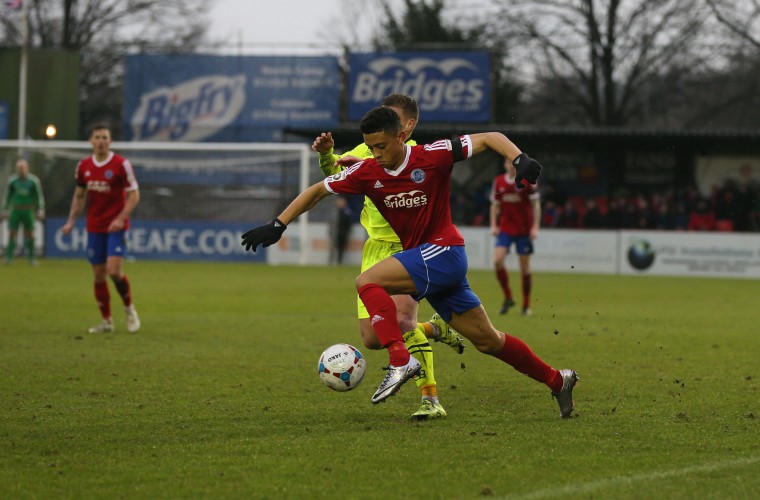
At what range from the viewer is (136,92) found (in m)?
34.9

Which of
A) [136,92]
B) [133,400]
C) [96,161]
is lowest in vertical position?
[133,400]

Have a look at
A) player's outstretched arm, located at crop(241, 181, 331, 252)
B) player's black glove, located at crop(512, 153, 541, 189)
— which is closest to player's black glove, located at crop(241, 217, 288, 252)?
player's outstretched arm, located at crop(241, 181, 331, 252)

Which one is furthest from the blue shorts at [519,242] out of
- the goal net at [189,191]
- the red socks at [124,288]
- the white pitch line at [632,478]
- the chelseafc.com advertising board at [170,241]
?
the chelseafc.com advertising board at [170,241]

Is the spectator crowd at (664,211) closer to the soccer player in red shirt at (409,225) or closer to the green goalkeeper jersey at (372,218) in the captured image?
the green goalkeeper jersey at (372,218)

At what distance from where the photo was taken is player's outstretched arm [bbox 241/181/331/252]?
6223mm

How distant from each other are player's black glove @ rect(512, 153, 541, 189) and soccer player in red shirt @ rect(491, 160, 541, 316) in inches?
358

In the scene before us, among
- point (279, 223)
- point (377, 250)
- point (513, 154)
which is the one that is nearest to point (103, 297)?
point (377, 250)

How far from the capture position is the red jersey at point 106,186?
11.8 metres

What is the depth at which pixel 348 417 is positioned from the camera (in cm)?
681

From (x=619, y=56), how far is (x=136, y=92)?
1632cm

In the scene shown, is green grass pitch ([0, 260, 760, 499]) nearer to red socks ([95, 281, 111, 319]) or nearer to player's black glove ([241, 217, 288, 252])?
red socks ([95, 281, 111, 319])

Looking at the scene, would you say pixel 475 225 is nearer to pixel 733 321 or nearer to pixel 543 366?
pixel 733 321

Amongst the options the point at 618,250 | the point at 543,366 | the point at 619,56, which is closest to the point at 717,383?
A: the point at 543,366

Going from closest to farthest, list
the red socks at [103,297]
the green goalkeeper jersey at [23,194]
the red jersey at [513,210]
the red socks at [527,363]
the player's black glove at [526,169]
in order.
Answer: the player's black glove at [526,169] → the red socks at [527,363] → the red socks at [103,297] → the red jersey at [513,210] → the green goalkeeper jersey at [23,194]
